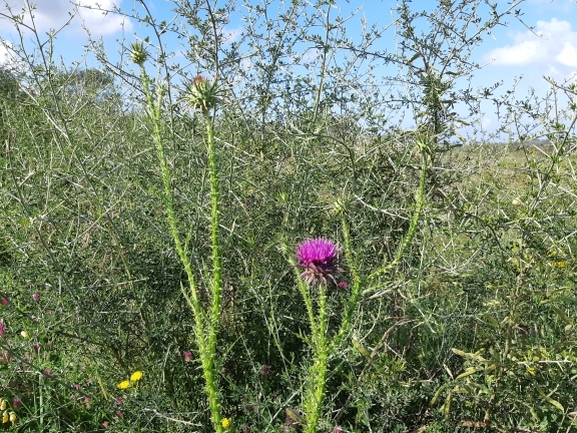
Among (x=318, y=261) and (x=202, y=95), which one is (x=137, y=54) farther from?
(x=318, y=261)

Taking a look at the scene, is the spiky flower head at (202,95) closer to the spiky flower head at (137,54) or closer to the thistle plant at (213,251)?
the thistle plant at (213,251)

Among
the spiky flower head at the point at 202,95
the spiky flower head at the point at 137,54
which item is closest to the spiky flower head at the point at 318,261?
the spiky flower head at the point at 202,95

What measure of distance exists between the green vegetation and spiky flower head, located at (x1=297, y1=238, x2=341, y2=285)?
0.68 m

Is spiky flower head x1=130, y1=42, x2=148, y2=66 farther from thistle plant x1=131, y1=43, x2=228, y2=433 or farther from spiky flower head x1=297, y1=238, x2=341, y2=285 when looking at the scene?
spiky flower head x1=297, y1=238, x2=341, y2=285

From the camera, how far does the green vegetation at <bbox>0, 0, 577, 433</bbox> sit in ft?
7.04

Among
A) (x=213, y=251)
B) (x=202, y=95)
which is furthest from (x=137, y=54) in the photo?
(x=213, y=251)

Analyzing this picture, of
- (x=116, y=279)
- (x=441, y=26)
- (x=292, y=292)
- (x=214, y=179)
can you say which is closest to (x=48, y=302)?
(x=116, y=279)

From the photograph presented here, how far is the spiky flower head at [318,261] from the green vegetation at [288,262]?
0.68 m

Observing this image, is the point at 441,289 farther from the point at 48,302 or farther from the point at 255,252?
the point at 48,302

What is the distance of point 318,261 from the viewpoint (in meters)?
1.42

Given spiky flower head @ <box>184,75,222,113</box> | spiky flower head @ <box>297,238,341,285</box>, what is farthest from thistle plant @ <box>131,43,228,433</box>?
spiky flower head @ <box>297,238,341,285</box>

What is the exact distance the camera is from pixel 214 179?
4.14ft

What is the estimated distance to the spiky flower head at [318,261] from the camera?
1399mm

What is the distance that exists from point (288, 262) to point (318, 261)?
842 mm
